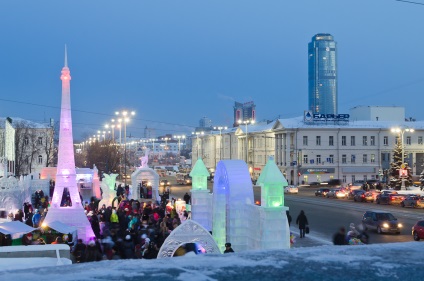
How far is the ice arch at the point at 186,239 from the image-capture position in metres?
13.2

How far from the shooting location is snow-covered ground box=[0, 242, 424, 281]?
14.5 feet

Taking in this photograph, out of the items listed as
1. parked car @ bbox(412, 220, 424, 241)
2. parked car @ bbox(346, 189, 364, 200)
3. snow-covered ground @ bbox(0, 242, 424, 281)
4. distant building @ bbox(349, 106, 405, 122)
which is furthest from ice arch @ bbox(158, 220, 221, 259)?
distant building @ bbox(349, 106, 405, 122)

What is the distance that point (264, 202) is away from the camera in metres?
14.9

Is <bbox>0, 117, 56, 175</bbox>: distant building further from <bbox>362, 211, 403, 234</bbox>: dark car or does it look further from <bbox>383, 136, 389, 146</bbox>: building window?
<bbox>362, 211, 403, 234</bbox>: dark car

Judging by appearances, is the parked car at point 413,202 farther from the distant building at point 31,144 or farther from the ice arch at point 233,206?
the distant building at point 31,144

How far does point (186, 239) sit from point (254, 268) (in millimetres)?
8719

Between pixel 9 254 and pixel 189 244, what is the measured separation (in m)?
4.41

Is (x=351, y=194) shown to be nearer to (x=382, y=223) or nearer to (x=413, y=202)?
(x=413, y=202)

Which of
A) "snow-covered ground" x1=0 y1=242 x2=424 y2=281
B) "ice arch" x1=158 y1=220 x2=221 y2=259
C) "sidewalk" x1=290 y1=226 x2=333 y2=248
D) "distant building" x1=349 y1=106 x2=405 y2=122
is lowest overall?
"sidewalk" x1=290 y1=226 x2=333 y2=248

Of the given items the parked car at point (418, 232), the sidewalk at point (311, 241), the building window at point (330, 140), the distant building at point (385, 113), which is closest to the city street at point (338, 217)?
the sidewalk at point (311, 241)

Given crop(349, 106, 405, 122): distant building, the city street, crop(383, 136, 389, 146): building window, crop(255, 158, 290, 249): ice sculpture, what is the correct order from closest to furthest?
crop(255, 158, 290, 249): ice sculpture → the city street → crop(383, 136, 389, 146): building window → crop(349, 106, 405, 122): distant building

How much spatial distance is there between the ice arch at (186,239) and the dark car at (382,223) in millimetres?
13555

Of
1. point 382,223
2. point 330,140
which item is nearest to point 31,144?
point 330,140

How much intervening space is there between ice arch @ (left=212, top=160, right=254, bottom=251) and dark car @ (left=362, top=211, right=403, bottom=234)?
9.87 m
